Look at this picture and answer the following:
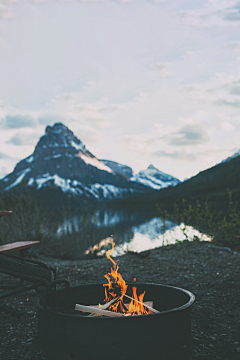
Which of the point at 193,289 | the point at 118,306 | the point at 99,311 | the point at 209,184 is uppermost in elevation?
the point at 209,184

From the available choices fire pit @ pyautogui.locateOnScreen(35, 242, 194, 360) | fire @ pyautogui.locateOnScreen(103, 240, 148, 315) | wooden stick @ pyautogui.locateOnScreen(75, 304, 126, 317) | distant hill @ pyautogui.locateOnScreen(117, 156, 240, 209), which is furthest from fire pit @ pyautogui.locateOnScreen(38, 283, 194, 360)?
distant hill @ pyautogui.locateOnScreen(117, 156, 240, 209)

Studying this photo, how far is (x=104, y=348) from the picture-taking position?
259cm

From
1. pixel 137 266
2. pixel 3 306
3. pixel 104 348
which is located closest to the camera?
pixel 104 348

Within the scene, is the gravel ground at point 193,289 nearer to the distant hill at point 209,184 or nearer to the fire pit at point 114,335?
the fire pit at point 114,335

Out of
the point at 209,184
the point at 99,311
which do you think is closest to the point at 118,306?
the point at 99,311

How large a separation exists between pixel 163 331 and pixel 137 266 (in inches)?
186

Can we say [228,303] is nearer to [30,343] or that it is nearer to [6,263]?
[30,343]

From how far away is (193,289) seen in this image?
5406 millimetres

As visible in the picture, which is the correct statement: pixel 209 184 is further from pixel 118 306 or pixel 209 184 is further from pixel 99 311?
pixel 99 311

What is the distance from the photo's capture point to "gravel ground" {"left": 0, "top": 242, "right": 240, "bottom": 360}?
325 cm

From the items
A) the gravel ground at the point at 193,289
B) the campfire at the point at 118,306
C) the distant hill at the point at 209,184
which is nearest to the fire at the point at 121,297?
the campfire at the point at 118,306

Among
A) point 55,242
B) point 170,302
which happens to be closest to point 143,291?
point 170,302

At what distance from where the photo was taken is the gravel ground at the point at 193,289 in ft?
10.7

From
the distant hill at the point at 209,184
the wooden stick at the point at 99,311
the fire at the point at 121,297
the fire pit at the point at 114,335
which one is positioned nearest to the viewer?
the fire pit at the point at 114,335
